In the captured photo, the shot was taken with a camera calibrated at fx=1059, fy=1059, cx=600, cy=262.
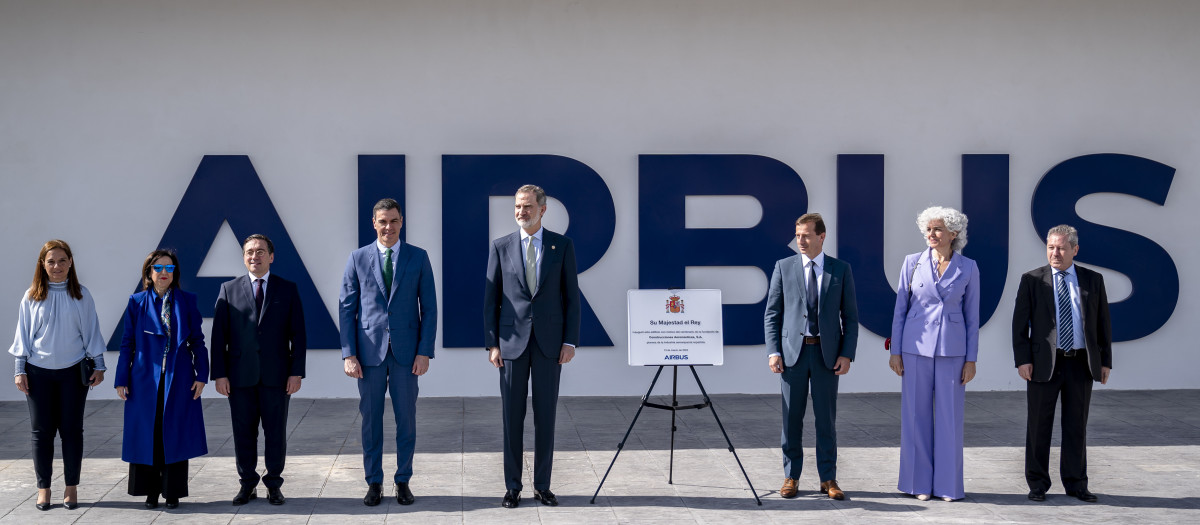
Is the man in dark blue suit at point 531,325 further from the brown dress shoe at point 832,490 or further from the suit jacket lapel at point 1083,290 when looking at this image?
the suit jacket lapel at point 1083,290

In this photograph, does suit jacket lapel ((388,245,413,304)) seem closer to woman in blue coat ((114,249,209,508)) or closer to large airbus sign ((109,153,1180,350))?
woman in blue coat ((114,249,209,508))

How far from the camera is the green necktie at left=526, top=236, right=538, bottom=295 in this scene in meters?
5.54

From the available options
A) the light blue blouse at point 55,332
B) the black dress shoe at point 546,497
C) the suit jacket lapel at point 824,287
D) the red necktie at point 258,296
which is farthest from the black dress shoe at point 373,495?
the suit jacket lapel at point 824,287

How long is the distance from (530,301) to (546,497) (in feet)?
3.38

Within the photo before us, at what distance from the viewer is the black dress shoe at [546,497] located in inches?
217

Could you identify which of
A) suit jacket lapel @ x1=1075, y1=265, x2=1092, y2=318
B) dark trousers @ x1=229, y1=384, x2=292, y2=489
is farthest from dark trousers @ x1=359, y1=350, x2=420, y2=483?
suit jacket lapel @ x1=1075, y1=265, x2=1092, y2=318

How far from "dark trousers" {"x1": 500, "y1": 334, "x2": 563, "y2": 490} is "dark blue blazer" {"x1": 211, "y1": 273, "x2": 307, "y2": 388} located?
111cm

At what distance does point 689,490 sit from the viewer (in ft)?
19.1

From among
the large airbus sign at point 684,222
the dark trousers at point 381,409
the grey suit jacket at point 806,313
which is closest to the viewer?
the dark trousers at point 381,409

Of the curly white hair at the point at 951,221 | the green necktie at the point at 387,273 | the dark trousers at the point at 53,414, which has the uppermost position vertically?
the curly white hair at the point at 951,221

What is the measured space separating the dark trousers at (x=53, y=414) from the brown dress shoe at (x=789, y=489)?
3.64 m

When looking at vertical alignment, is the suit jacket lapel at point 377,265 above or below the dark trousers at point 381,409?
above

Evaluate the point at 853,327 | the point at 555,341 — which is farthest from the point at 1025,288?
the point at 555,341

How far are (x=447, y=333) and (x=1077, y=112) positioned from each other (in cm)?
606
